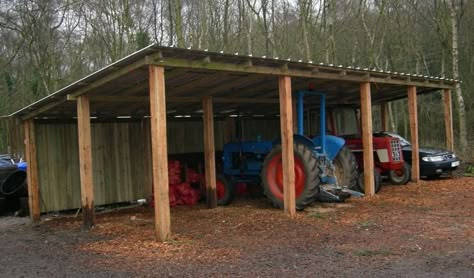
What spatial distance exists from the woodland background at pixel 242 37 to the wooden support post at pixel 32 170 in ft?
48.4

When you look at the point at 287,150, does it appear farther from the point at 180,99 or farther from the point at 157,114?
the point at 157,114

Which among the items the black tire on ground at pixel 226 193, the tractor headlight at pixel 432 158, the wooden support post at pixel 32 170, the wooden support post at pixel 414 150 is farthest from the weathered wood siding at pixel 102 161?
the tractor headlight at pixel 432 158

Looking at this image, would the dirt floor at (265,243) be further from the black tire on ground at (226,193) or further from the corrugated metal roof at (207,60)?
the corrugated metal roof at (207,60)

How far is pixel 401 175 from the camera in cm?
1445

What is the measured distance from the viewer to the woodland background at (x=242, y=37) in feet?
85.9

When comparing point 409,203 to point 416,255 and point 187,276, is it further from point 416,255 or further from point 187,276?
point 187,276

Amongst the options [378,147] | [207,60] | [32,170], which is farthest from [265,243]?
[378,147]

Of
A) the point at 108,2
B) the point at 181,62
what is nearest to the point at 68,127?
the point at 181,62

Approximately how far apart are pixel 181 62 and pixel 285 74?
265 centimetres

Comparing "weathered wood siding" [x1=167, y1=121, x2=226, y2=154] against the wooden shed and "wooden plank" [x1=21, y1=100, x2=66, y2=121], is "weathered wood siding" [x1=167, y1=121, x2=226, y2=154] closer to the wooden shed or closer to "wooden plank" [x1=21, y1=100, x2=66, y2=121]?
the wooden shed

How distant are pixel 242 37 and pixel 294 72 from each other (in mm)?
21635

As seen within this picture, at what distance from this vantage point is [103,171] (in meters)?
12.9

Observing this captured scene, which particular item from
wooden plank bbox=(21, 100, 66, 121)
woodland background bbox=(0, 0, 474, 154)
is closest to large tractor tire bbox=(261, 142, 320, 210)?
wooden plank bbox=(21, 100, 66, 121)

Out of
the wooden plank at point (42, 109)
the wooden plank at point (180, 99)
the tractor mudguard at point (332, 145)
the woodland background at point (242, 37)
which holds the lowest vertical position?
the tractor mudguard at point (332, 145)
